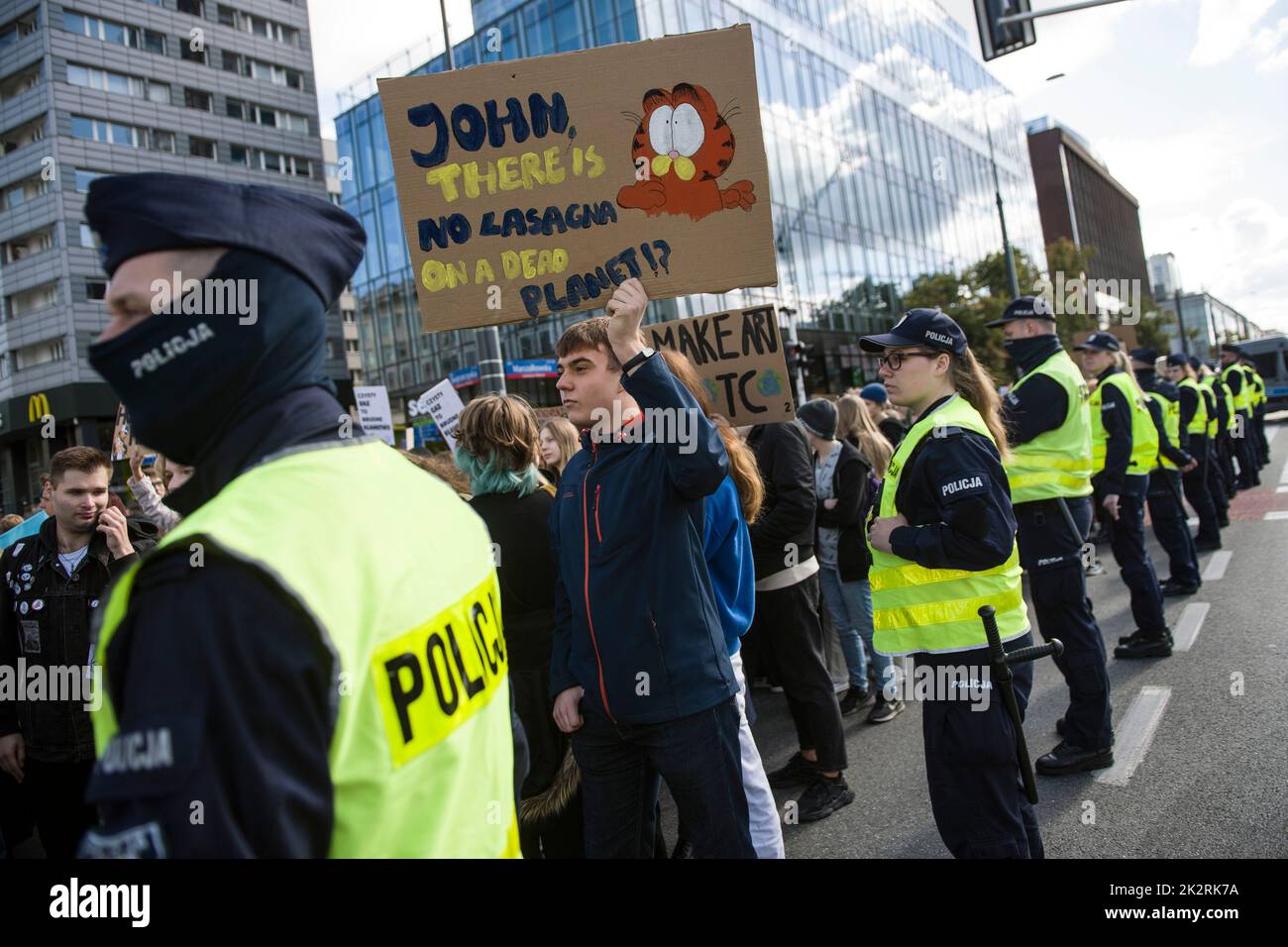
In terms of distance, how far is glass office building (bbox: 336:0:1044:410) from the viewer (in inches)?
1121

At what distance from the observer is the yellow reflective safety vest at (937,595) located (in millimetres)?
2826

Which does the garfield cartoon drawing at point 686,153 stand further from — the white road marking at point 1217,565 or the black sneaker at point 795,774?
the white road marking at point 1217,565

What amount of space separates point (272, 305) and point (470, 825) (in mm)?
776

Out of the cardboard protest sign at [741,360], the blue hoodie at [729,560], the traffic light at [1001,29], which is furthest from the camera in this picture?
the traffic light at [1001,29]

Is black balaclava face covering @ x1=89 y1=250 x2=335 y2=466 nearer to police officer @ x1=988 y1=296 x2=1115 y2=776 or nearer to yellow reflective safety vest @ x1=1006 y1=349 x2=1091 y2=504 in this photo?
police officer @ x1=988 y1=296 x2=1115 y2=776

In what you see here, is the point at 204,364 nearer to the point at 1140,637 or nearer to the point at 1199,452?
the point at 1140,637

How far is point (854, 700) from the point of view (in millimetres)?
5719

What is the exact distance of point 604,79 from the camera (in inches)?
129

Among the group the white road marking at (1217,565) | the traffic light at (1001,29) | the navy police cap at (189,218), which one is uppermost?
the traffic light at (1001,29)

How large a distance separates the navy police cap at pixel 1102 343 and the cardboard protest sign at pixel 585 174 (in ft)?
13.1

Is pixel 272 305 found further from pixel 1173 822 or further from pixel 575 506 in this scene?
pixel 1173 822

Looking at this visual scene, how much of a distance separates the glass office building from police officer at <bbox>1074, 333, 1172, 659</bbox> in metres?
18.5

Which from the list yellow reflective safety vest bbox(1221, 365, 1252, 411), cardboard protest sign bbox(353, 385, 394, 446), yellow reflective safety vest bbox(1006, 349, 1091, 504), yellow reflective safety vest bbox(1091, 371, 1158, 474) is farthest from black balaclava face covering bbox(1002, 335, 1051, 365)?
yellow reflective safety vest bbox(1221, 365, 1252, 411)

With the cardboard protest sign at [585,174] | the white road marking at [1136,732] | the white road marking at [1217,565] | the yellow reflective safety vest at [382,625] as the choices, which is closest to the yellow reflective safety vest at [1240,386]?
the white road marking at [1217,565]
